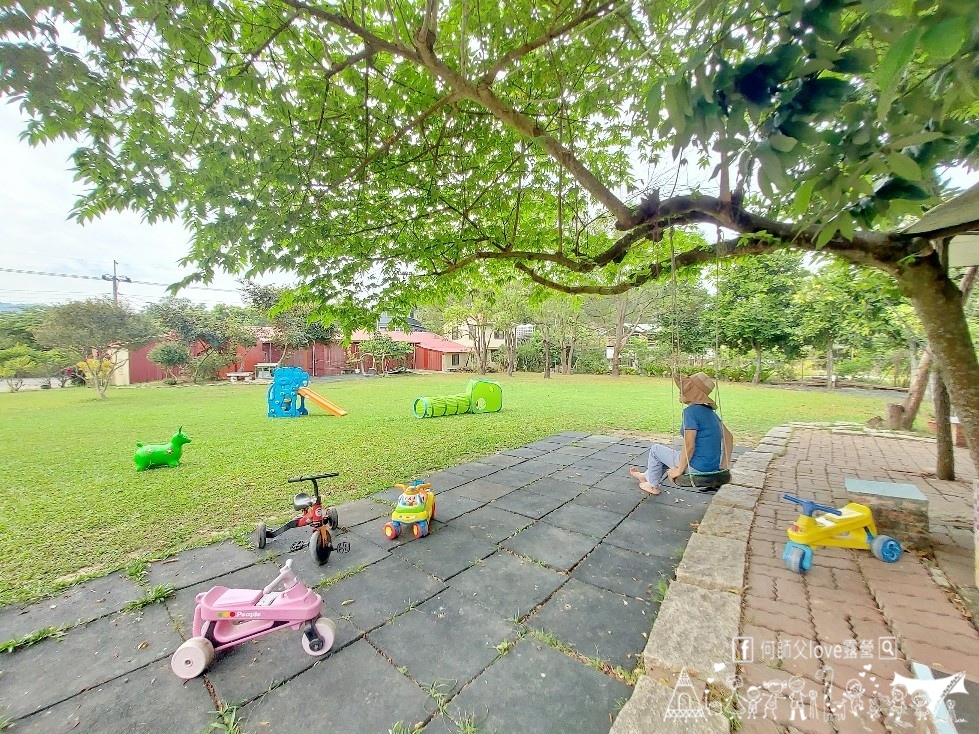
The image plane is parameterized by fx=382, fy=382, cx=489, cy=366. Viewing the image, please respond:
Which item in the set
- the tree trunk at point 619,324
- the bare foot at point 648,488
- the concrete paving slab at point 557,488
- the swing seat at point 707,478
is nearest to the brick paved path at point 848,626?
the swing seat at point 707,478

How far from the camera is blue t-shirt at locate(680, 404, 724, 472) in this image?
3.47 metres

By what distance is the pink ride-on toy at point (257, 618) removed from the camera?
179cm

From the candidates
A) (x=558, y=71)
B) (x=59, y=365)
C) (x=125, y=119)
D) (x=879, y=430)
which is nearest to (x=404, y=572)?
(x=125, y=119)

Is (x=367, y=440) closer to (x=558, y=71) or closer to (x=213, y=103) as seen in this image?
(x=213, y=103)

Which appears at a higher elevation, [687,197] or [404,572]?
[687,197]

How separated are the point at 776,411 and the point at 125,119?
1352cm

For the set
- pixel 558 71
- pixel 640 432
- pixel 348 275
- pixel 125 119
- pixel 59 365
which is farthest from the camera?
pixel 59 365

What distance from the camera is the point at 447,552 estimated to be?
9.18 ft

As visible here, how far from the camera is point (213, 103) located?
2.93 meters

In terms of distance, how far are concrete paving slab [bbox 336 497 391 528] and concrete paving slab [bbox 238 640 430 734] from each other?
1.62 meters

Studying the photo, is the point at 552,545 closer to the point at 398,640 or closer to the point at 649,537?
the point at 649,537

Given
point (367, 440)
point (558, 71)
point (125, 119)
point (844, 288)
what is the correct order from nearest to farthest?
point (125, 119) < point (558, 71) < point (367, 440) < point (844, 288)

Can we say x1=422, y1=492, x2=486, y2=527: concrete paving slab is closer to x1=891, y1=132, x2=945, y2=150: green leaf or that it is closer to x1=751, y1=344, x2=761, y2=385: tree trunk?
x1=891, y1=132, x2=945, y2=150: green leaf

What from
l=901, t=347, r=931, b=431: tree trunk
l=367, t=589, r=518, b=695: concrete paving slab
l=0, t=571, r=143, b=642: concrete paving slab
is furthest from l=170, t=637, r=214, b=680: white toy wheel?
l=901, t=347, r=931, b=431: tree trunk
